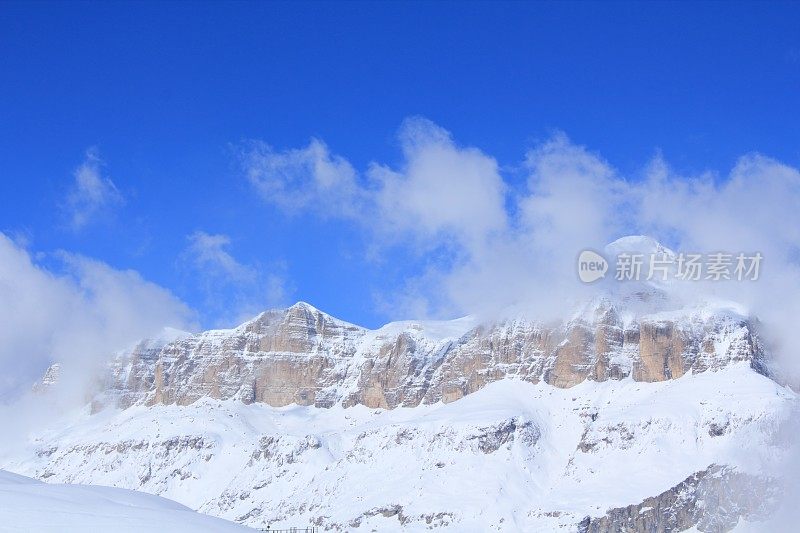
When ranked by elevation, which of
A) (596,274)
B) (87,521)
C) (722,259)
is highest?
(596,274)

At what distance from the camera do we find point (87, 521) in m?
57.4

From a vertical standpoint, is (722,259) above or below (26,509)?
above

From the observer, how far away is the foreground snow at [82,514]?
56.4 m

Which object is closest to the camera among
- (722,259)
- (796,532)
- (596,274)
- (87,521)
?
(87,521)

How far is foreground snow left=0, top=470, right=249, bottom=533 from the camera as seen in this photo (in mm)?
56438

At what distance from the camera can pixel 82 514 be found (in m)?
58.6

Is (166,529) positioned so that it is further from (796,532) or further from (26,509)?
(796,532)

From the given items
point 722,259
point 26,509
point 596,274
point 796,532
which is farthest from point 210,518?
point 796,532

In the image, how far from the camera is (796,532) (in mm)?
199625

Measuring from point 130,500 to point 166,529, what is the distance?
12672 mm

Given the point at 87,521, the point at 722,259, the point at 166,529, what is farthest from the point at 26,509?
the point at 722,259

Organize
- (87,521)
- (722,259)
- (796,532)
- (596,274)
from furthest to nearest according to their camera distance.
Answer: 1. (796,532)
2. (596,274)
3. (722,259)
4. (87,521)

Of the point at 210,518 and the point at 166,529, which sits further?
the point at 210,518

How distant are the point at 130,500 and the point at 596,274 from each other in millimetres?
122218
